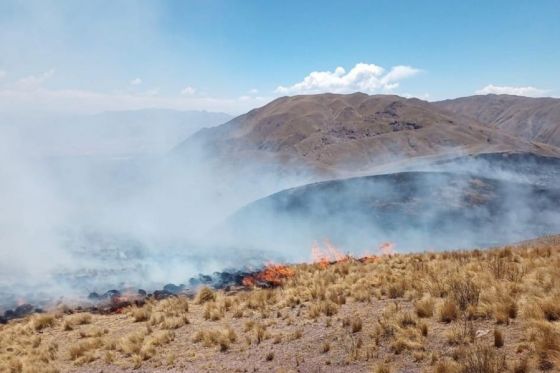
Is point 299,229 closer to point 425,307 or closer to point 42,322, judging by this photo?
point 42,322

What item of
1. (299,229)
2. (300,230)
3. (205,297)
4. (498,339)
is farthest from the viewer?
(299,229)

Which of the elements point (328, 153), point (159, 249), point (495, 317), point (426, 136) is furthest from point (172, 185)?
point (495, 317)

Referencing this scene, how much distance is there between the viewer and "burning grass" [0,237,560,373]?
8305 mm

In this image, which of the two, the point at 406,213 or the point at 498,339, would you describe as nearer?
the point at 498,339

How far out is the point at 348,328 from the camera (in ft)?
34.9

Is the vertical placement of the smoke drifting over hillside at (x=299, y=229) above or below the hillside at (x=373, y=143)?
below

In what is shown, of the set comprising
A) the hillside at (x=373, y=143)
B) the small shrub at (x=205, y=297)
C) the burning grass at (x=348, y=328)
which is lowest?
the small shrub at (x=205, y=297)

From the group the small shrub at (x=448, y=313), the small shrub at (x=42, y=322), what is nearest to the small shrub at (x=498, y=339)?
the small shrub at (x=448, y=313)

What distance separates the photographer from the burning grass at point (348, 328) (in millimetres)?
8305

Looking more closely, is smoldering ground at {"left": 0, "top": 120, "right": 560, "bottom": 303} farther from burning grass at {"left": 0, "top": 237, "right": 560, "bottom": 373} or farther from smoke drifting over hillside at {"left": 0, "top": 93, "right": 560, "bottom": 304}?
burning grass at {"left": 0, "top": 237, "right": 560, "bottom": 373}

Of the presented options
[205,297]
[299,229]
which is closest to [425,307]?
[205,297]

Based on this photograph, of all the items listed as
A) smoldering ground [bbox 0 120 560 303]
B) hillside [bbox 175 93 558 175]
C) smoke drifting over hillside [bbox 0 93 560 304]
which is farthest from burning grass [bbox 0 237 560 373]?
hillside [bbox 175 93 558 175]

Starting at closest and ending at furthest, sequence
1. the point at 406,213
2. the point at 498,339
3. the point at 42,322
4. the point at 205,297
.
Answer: the point at 498,339, the point at 42,322, the point at 205,297, the point at 406,213

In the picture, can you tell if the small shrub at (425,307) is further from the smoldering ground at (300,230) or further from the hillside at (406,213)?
the hillside at (406,213)
